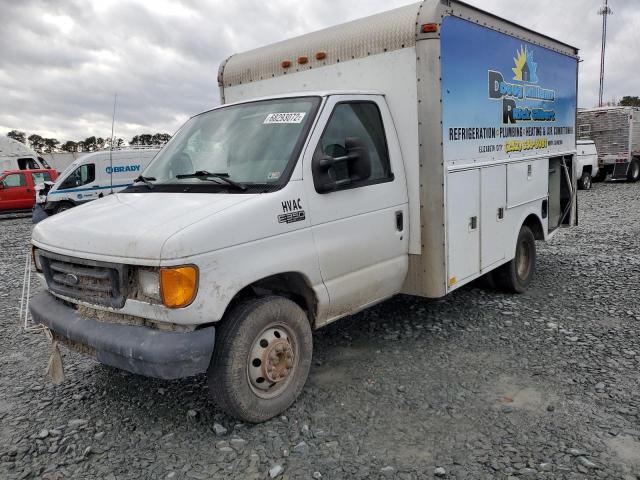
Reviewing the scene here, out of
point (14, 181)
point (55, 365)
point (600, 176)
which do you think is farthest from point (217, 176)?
point (600, 176)

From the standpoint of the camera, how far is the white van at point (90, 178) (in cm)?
1641

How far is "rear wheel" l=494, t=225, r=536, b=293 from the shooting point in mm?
6250

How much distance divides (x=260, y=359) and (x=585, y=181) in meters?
21.3

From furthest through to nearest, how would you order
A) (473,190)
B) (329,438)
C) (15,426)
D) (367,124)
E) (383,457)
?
(473,190) → (367,124) → (15,426) → (329,438) → (383,457)

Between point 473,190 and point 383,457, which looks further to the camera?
point 473,190

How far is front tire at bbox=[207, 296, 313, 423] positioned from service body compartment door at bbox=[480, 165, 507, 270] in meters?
2.44

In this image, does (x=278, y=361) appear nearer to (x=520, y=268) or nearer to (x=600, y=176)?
(x=520, y=268)

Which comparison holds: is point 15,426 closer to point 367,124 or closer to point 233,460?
point 233,460

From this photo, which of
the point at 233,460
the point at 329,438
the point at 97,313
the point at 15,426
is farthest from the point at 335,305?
the point at 15,426

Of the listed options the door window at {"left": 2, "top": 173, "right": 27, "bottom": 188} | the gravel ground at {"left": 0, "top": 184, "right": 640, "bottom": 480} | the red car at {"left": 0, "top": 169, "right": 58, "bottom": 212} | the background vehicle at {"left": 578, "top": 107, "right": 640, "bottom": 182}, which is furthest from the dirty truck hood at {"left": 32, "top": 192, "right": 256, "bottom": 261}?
the background vehicle at {"left": 578, "top": 107, "right": 640, "bottom": 182}

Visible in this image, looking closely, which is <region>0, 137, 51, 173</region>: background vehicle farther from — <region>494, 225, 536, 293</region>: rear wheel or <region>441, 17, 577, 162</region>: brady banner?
<region>494, 225, 536, 293</region>: rear wheel

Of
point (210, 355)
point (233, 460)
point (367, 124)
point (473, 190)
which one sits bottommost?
point (233, 460)

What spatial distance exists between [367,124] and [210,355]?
227cm

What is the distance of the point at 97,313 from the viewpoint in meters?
3.58
